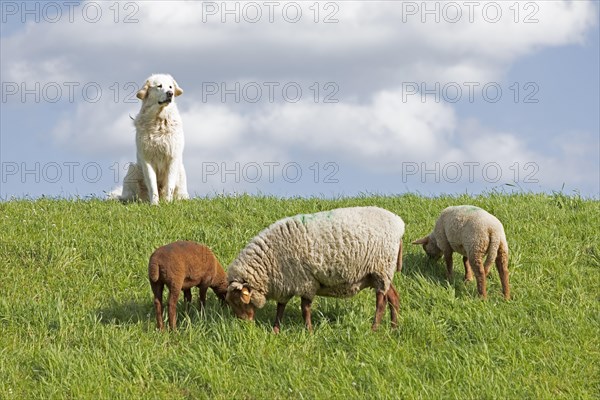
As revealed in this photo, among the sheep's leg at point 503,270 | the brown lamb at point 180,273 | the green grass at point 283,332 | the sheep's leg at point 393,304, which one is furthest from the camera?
the sheep's leg at point 503,270

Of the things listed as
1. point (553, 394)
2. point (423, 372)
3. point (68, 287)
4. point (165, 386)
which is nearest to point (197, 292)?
point (68, 287)

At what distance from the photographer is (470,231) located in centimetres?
916

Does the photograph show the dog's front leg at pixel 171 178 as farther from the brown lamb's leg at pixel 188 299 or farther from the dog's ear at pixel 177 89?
the brown lamb's leg at pixel 188 299

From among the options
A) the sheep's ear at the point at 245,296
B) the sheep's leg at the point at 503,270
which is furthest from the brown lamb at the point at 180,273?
the sheep's leg at the point at 503,270

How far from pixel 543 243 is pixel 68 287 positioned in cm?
665

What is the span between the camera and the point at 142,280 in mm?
9680

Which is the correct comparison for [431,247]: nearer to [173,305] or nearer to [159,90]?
[173,305]

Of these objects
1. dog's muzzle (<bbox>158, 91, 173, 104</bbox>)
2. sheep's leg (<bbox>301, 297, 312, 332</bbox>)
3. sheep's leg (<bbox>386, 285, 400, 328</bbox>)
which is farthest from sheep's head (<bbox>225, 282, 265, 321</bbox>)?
dog's muzzle (<bbox>158, 91, 173, 104</bbox>)

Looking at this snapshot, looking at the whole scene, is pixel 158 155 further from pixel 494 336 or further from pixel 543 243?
pixel 494 336

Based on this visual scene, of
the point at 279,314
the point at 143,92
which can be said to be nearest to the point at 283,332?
the point at 279,314

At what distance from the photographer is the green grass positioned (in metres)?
7.25

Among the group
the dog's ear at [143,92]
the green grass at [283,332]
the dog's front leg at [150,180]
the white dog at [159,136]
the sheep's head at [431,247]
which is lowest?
the green grass at [283,332]

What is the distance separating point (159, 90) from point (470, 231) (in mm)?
6923

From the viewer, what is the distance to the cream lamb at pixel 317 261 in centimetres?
791
